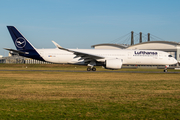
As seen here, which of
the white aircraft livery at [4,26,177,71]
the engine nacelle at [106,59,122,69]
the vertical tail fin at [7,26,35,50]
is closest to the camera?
the engine nacelle at [106,59,122,69]

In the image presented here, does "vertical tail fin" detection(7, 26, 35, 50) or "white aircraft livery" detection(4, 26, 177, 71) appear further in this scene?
"vertical tail fin" detection(7, 26, 35, 50)

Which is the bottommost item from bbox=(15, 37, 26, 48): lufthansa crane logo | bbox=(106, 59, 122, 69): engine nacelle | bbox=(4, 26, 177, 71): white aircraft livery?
bbox=(106, 59, 122, 69): engine nacelle

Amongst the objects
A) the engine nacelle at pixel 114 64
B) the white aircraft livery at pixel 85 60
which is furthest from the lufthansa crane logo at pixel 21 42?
the engine nacelle at pixel 114 64

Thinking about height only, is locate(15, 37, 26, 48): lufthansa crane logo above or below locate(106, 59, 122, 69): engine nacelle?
above

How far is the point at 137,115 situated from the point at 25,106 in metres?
4.00

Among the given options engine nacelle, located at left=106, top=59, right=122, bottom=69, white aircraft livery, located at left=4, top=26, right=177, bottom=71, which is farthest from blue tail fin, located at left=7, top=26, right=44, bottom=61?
engine nacelle, located at left=106, top=59, right=122, bottom=69

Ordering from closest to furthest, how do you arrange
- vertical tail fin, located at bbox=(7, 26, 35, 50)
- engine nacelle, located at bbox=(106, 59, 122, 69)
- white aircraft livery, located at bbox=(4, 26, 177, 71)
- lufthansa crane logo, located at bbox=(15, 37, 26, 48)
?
engine nacelle, located at bbox=(106, 59, 122, 69) → white aircraft livery, located at bbox=(4, 26, 177, 71) → vertical tail fin, located at bbox=(7, 26, 35, 50) → lufthansa crane logo, located at bbox=(15, 37, 26, 48)

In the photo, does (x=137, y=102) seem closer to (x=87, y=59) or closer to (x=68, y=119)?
(x=68, y=119)

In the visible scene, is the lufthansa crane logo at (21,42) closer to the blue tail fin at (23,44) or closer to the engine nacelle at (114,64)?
the blue tail fin at (23,44)

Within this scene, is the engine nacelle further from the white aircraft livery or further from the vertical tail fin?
the vertical tail fin

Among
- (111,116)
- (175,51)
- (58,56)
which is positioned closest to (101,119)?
(111,116)

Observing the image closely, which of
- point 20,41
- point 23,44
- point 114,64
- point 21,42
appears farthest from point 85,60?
point 20,41

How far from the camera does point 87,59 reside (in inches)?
1309

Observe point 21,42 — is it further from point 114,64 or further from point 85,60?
point 114,64
